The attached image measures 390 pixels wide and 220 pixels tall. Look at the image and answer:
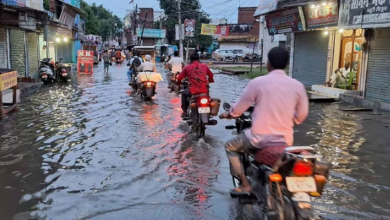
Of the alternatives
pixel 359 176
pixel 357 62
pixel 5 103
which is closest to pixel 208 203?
pixel 359 176

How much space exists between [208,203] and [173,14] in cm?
5751

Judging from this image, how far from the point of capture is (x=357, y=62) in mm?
15320

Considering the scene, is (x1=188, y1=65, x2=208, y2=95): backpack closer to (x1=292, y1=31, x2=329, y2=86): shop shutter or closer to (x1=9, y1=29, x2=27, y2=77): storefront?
(x1=292, y1=31, x2=329, y2=86): shop shutter

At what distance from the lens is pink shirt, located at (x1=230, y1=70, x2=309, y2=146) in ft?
11.6

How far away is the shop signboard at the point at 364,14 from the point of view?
1105 cm

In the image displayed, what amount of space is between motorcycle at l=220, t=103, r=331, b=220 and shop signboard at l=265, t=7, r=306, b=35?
14.8 m

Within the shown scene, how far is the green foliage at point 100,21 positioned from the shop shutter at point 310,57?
33993 millimetres

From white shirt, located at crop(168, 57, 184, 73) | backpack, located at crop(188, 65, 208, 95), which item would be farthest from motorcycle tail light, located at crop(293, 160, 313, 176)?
white shirt, located at crop(168, 57, 184, 73)

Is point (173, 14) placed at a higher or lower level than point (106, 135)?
higher

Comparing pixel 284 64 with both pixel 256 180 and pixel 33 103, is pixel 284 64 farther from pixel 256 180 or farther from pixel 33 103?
pixel 33 103

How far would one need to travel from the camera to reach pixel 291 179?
3152 mm

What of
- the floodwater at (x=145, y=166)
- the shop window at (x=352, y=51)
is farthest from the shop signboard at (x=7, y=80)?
the shop window at (x=352, y=51)

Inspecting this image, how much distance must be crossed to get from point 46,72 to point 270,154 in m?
17.6

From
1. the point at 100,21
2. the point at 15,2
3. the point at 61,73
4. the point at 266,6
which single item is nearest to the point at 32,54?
the point at 61,73
